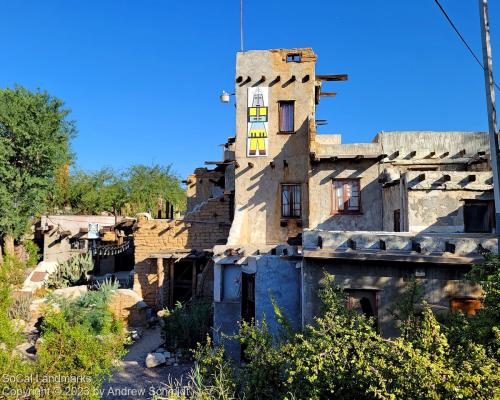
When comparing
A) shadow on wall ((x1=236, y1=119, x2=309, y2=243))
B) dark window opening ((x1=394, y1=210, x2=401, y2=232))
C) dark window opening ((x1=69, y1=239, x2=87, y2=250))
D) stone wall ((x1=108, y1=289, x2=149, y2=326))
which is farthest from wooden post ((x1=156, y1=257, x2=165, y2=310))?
dark window opening ((x1=394, y1=210, x2=401, y2=232))

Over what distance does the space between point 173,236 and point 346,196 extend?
325 inches

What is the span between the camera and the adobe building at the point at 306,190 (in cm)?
934

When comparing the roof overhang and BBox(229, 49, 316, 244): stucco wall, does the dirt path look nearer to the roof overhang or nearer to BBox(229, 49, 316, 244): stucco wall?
the roof overhang

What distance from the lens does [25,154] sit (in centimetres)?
2242

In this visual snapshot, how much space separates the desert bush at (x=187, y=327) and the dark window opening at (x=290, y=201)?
512 cm

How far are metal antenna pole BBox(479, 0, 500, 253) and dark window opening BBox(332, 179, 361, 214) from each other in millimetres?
7491

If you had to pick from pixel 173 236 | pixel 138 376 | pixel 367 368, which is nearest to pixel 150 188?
pixel 173 236

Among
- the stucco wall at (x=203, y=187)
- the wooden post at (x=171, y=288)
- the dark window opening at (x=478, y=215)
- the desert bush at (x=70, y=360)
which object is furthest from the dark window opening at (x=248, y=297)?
the stucco wall at (x=203, y=187)

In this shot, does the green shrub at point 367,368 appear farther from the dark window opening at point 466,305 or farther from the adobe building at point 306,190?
the adobe building at point 306,190

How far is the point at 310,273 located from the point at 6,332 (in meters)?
6.13

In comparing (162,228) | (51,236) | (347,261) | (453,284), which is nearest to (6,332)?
(347,261)

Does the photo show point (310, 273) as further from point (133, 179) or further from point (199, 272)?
point (133, 179)

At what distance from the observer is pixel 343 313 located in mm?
6805

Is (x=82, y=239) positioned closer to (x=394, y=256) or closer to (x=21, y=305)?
(x=21, y=305)
